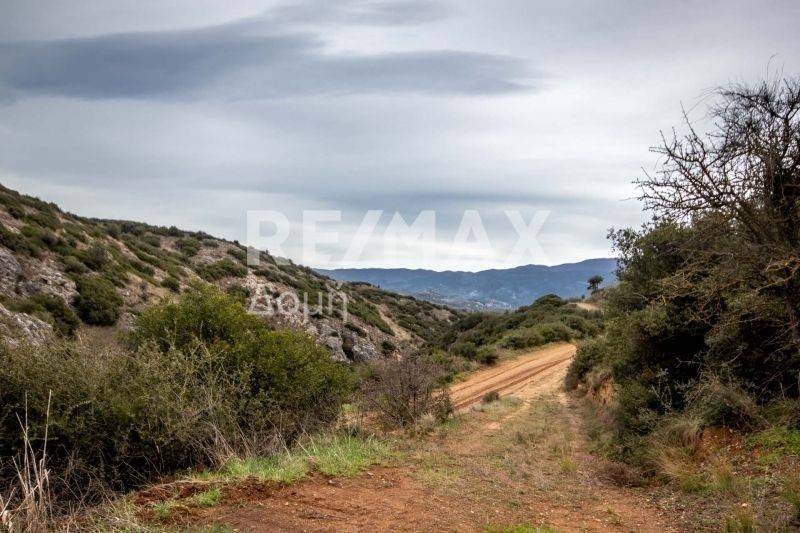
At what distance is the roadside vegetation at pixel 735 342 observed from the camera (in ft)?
21.7

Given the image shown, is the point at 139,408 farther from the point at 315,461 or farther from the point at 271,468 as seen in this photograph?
the point at 315,461

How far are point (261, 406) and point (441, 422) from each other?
5796 millimetres

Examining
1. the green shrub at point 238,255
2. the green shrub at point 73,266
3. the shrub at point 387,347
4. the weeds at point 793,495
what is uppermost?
the green shrub at point 238,255

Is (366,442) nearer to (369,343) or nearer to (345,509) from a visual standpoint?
(345,509)

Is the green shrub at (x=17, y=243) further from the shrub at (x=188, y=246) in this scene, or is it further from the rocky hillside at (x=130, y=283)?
the shrub at (x=188, y=246)

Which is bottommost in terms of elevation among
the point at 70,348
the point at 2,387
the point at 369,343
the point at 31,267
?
the point at 369,343

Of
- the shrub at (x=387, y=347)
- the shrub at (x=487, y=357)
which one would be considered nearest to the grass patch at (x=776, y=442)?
the shrub at (x=487, y=357)

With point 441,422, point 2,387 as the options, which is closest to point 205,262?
point 441,422

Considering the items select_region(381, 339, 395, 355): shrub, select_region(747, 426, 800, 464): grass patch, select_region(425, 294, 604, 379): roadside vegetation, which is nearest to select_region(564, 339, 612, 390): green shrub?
select_region(425, 294, 604, 379): roadside vegetation

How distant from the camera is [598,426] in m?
12.4

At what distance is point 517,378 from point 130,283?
20.5m

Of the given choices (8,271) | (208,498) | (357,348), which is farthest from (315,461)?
(357,348)

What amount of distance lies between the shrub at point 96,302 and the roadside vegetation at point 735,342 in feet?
66.4

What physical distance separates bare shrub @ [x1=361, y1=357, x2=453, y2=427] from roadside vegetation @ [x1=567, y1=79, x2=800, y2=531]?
439 centimetres
